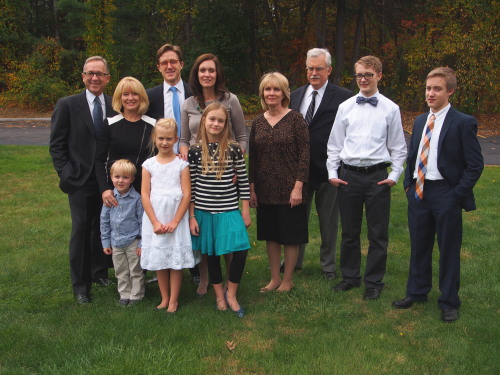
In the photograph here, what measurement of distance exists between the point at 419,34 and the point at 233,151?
19669 millimetres

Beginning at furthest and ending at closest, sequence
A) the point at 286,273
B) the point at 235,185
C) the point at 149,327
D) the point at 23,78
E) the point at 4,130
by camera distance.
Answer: the point at 23,78, the point at 4,130, the point at 286,273, the point at 235,185, the point at 149,327

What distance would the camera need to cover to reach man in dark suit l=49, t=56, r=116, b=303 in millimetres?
4656

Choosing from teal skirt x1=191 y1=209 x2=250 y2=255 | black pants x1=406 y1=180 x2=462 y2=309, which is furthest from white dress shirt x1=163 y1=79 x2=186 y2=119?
black pants x1=406 y1=180 x2=462 y2=309

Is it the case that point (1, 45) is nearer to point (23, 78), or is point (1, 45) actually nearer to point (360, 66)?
point (23, 78)

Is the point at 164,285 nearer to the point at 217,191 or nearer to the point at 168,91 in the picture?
the point at 217,191

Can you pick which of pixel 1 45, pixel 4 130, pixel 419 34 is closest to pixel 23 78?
pixel 1 45

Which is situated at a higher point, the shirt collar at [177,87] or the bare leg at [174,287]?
the shirt collar at [177,87]

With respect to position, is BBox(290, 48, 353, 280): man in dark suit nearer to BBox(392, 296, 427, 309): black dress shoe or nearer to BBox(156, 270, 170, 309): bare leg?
BBox(392, 296, 427, 309): black dress shoe

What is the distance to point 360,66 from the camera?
4527 millimetres

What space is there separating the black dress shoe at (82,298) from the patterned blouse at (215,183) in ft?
4.51

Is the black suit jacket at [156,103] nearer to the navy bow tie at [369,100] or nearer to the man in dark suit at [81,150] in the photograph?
the man in dark suit at [81,150]

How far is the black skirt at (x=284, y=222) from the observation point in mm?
4801

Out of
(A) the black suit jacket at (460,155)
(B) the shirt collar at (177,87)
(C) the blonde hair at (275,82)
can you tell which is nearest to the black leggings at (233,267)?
(C) the blonde hair at (275,82)

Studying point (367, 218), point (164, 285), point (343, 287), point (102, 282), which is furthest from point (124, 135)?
point (343, 287)
